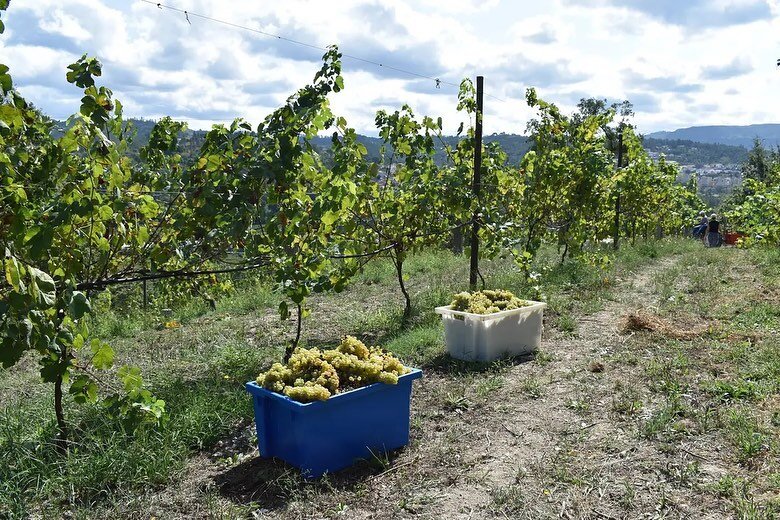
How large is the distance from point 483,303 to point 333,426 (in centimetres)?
239

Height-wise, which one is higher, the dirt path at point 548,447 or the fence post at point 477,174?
the fence post at point 477,174

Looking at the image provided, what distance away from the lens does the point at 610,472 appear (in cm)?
363

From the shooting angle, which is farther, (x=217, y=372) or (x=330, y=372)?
(x=217, y=372)

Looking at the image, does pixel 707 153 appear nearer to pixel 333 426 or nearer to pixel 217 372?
pixel 217 372

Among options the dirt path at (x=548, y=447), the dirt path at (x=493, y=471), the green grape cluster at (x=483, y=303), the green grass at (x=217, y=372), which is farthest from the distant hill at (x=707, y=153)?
the dirt path at (x=493, y=471)

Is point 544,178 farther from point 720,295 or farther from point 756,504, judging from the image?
point 756,504

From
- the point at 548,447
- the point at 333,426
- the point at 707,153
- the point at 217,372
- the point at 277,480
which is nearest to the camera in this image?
the point at 277,480

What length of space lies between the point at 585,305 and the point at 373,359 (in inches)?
165

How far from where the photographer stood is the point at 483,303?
5.82 metres

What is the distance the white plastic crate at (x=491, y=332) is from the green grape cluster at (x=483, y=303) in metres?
0.09

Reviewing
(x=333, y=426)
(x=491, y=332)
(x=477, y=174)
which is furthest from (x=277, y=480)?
(x=477, y=174)

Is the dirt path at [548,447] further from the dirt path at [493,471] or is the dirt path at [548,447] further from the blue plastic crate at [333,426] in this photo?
the blue plastic crate at [333,426]

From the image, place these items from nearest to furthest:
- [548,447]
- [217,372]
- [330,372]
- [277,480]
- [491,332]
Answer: [277,480]
[330,372]
[548,447]
[217,372]
[491,332]

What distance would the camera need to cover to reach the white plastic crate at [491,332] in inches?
221
